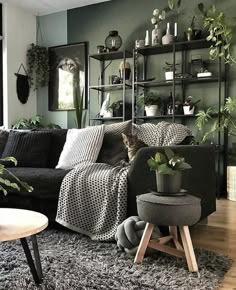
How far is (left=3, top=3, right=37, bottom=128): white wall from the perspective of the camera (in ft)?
17.5

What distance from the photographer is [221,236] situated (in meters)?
2.53

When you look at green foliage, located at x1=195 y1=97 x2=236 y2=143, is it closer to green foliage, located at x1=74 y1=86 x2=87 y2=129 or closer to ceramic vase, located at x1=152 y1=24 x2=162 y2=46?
ceramic vase, located at x1=152 y1=24 x2=162 y2=46

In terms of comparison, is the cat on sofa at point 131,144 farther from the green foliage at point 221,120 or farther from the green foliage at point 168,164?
the green foliage at point 221,120

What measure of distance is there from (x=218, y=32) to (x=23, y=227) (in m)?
3.43

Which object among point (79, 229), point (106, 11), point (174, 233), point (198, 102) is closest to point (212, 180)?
point (174, 233)

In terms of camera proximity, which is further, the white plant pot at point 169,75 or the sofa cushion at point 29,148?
the white plant pot at point 169,75

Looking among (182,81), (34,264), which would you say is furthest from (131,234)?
(182,81)

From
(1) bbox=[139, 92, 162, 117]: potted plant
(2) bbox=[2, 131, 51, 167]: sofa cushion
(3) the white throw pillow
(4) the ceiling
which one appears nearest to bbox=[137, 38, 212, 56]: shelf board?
(1) bbox=[139, 92, 162, 117]: potted plant

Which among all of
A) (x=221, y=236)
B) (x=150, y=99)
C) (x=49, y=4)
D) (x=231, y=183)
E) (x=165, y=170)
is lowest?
(x=221, y=236)

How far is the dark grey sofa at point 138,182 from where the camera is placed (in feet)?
7.69

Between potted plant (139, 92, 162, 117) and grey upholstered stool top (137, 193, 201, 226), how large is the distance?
112 inches

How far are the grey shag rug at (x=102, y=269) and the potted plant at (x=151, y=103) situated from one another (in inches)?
106

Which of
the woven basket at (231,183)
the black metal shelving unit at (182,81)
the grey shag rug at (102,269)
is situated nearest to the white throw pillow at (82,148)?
the grey shag rug at (102,269)

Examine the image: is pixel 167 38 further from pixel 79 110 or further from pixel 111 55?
pixel 79 110
